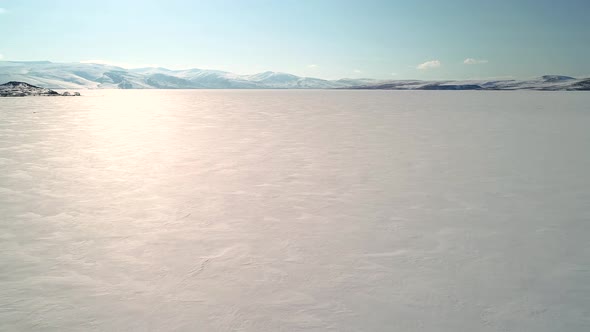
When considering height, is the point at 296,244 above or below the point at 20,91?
below

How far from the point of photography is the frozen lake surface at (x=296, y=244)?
3115 mm

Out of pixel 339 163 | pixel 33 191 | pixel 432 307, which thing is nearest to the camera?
pixel 432 307

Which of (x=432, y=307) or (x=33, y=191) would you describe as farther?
(x=33, y=191)

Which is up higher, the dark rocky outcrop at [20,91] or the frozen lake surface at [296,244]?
the dark rocky outcrop at [20,91]

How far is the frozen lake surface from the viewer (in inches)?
123

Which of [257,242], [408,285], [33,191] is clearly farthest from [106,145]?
[408,285]

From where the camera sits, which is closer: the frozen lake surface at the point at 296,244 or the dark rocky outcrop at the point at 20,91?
the frozen lake surface at the point at 296,244

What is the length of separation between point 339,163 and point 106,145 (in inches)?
316

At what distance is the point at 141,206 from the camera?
613cm

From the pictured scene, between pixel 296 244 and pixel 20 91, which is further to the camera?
pixel 20 91

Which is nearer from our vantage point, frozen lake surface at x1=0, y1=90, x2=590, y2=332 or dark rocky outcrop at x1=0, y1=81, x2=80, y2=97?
frozen lake surface at x1=0, y1=90, x2=590, y2=332

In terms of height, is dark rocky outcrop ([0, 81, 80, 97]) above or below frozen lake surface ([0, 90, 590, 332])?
above

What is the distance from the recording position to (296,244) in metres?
4.57

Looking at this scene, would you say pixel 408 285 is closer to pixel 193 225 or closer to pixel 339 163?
pixel 193 225
